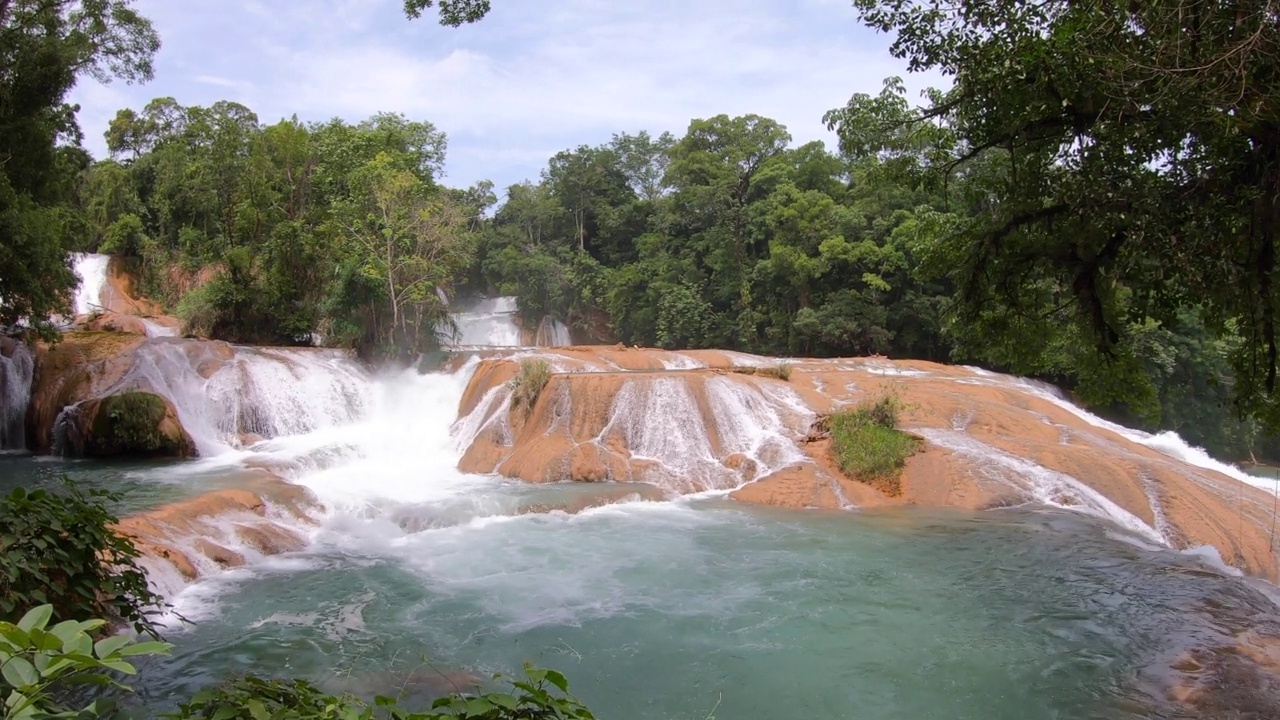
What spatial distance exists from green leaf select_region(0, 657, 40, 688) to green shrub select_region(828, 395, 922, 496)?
34.8ft

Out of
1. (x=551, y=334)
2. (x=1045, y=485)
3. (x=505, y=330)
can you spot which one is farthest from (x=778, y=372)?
(x=505, y=330)

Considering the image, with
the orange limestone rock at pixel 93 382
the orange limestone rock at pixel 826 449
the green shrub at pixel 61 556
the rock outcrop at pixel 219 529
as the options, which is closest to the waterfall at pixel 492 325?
the orange limestone rock at pixel 826 449

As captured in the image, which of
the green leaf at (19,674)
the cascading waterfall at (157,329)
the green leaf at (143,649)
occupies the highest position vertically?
the cascading waterfall at (157,329)

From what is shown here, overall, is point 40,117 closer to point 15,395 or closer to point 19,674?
point 15,395

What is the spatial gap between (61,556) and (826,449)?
399 inches

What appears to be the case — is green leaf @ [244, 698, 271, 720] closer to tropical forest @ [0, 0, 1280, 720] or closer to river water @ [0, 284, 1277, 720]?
tropical forest @ [0, 0, 1280, 720]

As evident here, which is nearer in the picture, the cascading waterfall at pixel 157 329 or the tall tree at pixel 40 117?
the tall tree at pixel 40 117

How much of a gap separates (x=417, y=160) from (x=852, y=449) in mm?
19208

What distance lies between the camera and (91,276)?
23.6 metres

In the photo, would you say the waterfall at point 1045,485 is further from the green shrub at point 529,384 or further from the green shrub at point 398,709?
the green shrub at point 398,709

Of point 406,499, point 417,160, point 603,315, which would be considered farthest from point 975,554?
point 603,315

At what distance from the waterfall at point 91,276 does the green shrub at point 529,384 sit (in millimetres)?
16309

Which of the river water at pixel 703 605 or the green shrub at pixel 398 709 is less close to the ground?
the green shrub at pixel 398 709

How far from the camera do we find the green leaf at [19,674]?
1.37 m
